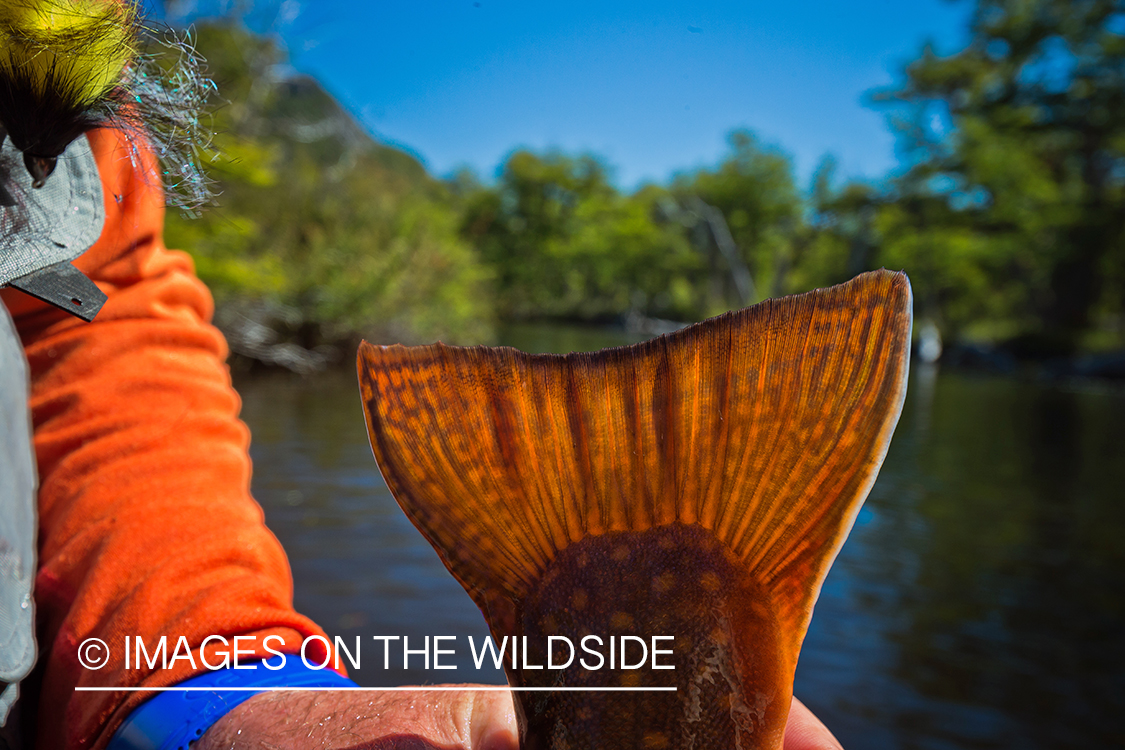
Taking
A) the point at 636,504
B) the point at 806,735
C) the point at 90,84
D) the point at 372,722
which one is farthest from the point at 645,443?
the point at 90,84

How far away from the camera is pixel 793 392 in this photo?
0.43 metres

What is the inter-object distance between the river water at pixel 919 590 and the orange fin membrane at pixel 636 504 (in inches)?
56.8

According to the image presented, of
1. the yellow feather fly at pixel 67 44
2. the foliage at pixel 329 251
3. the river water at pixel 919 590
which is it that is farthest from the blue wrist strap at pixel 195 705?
the foliage at pixel 329 251

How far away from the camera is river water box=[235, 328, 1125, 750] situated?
4703 millimetres

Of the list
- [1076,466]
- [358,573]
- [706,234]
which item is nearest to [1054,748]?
[706,234]

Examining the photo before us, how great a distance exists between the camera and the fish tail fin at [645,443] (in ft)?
1.39

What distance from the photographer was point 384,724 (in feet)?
1.91

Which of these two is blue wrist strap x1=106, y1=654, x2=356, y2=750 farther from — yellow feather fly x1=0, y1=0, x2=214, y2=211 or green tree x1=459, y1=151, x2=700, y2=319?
green tree x1=459, y1=151, x2=700, y2=319

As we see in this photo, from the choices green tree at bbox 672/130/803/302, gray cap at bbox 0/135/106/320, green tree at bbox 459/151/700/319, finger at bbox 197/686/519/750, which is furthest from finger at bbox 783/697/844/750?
green tree at bbox 672/130/803/302

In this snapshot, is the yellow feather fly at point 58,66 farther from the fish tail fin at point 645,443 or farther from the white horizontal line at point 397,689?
the white horizontal line at point 397,689

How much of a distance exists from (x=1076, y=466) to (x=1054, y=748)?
328 inches

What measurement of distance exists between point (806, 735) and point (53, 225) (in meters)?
0.78

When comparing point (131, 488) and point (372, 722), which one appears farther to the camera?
point (131, 488)

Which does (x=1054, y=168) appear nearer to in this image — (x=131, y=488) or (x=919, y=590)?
(x=919, y=590)
